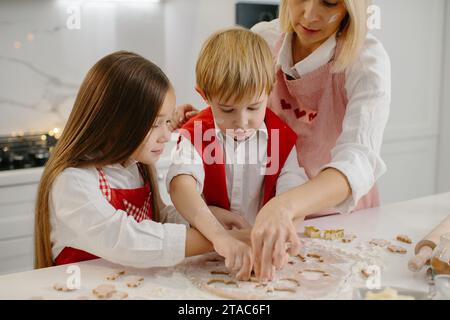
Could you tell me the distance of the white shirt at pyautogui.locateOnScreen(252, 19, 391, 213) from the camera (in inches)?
39.8

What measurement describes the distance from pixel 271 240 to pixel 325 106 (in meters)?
0.48

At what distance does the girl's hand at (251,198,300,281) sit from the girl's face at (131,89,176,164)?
272 millimetres

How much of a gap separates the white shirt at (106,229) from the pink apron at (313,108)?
430 mm

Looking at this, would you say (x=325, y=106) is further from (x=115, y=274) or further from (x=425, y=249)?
(x=115, y=274)

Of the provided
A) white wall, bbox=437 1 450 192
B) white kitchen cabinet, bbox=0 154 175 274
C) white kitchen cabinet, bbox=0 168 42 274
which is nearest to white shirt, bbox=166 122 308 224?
white kitchen cabinet, bbox=0 154 175 274

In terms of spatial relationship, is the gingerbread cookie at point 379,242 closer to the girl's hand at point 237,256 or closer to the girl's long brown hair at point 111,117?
the girl's hand at point 237,256

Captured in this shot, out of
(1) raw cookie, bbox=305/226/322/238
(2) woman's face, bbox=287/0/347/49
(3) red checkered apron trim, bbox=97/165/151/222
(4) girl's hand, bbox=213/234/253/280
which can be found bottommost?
(1) raw cookie, bbox=305/226/322/238

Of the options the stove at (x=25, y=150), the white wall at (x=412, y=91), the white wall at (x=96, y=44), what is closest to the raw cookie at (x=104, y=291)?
the stove at (x=25, y=150)

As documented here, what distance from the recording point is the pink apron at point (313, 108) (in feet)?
3.96

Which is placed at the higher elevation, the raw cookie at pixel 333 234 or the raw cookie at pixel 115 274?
the raw cookie at pixel 333 234

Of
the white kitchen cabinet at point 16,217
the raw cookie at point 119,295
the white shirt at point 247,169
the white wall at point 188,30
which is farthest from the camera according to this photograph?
the white wall at point 188,30

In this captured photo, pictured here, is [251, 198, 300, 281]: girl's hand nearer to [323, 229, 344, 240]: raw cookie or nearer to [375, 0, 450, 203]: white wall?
[323, 229, 344, 240]: raw cookie

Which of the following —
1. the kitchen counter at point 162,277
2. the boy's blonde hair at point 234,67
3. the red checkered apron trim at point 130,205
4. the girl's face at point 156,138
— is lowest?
the kitchen counter at point 162,277
